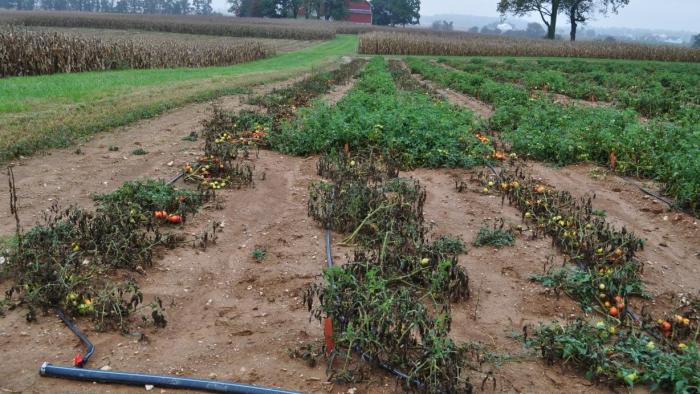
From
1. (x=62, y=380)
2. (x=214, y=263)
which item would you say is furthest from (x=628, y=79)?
(x=62, y=380)

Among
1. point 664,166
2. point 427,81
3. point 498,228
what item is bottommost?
point 498,228

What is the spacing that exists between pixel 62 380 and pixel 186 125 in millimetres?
7382

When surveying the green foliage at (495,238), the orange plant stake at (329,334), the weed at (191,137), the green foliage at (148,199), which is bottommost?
the orange plant stake at (329,334)

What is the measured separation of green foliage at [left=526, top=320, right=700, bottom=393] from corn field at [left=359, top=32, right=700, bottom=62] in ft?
112

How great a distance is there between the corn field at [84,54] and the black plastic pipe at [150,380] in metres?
16.0

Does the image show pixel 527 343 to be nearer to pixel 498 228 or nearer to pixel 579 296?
pixel 579 296

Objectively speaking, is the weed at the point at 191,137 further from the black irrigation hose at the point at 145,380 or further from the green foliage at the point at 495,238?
the black irrigation hose at the point at 145,380

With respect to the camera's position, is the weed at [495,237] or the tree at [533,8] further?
the tree at [533,8]

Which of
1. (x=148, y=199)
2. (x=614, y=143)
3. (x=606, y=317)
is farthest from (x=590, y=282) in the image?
(x=614, y=143)

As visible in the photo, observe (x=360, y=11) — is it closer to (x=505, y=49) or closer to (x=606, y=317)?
(x=505, y=49)

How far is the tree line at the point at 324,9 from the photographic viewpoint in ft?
263

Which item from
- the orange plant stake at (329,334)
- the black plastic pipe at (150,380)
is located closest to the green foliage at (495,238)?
the orange plant stake at (329,334)

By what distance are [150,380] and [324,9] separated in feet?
277

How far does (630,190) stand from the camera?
7.37 metres
